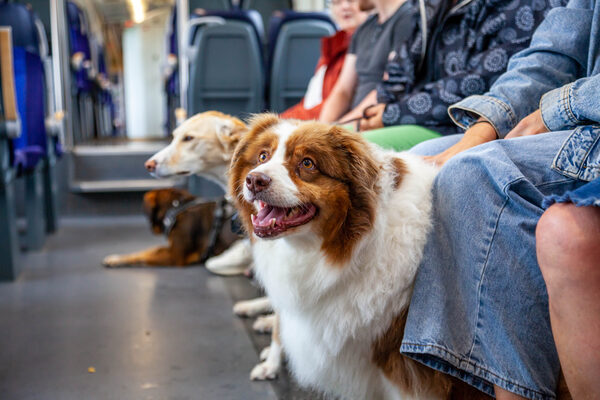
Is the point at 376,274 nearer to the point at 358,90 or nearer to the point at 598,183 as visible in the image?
the point at 598,183

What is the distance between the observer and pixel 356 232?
1.05 metres

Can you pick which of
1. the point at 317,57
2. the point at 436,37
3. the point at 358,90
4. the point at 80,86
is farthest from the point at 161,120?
the point at 436,37

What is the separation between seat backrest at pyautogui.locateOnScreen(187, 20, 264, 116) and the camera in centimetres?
394

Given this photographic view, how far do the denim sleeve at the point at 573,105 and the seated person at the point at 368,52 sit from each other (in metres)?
1.11

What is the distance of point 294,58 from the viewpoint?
162 inches

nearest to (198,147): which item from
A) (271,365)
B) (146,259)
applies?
(271,365)

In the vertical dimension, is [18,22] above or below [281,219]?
above

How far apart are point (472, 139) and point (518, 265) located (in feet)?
1.25

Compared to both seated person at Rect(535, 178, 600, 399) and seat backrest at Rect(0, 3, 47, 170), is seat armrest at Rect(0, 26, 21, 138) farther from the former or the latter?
seated person at Rect(535, 178, 600, 399)

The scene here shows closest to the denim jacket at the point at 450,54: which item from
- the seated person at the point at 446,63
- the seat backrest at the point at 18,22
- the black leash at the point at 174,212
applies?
the seated person at the point at 446,63

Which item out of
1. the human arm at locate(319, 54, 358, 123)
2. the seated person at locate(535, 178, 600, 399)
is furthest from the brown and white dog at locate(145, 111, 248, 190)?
the seated person at locate(535, 178, 600, 399)

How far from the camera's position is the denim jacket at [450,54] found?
1.57m

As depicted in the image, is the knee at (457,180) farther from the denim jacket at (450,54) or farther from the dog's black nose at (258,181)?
the denim jacket at (450,54)

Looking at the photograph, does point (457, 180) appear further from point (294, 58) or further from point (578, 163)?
point (294, 58)
